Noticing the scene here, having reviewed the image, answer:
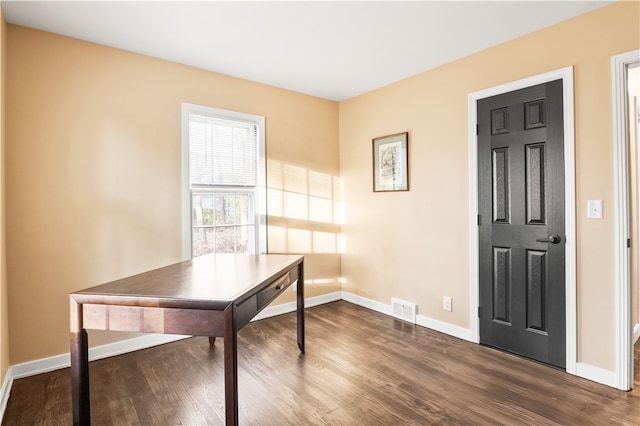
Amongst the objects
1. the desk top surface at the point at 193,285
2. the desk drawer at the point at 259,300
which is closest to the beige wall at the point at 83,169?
the desk top surface at the point at 193,285

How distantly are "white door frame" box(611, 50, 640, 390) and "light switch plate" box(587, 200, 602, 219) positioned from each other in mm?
91

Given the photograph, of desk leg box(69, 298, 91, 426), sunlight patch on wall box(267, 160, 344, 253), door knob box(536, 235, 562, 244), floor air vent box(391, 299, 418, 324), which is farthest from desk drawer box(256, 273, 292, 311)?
door knob box(536, 235, 562, 244)

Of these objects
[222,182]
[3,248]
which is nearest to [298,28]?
[222,182]

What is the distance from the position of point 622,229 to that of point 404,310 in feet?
6.55

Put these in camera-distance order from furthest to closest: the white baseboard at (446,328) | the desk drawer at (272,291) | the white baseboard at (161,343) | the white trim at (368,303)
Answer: the white trim at (368,303) < the white baseboard at (446,328) < the white baseboard at (161,343) < the desk drawer at (272,291)

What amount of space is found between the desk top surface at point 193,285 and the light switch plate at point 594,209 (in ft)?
6.97

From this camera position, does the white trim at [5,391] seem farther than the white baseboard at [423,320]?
No

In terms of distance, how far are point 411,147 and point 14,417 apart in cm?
370

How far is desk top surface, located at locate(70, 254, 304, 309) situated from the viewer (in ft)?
4.91

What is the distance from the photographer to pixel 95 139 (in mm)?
2721

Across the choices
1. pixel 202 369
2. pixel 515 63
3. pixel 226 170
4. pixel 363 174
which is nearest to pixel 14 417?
pixel 202 369

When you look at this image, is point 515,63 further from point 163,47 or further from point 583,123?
point 163,47

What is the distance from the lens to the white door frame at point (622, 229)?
7.24 feet

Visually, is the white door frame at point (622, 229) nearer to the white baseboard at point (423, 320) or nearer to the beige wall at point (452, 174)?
the beige wall at point (452, 174)
